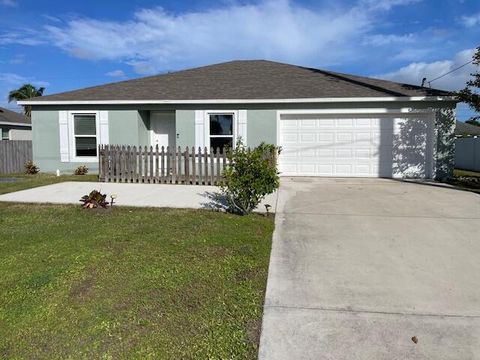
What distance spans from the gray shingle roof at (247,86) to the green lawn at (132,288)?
7972mm

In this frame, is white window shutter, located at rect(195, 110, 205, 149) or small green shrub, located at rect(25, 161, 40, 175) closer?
white window shutter, located at rect(195, 110, 205, 149)

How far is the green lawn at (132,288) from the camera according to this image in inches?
Answer: 120

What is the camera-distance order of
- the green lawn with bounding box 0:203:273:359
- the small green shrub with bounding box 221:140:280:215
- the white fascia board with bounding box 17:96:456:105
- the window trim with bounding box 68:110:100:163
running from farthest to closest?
the window trim with bounding box 68:110:100:163 → the white fascia board with bounding box 17:96:456:105 → the small green shrub with bounding box 221:140:280:215 → the green lawn with bounding box 0:203:273:359

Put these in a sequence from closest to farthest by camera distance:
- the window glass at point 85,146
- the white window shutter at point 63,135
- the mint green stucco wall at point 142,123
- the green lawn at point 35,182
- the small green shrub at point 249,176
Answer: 1. the small green shrub at point 249,176
2. the green lawn at point 35,182
3. the mint green stucco wall at point 142,123
4. the white window shutter at point 63,135
5. the window glass at point 85,146

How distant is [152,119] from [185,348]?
508 inches

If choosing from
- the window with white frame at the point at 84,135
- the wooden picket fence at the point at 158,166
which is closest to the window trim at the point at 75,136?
the window with white frame at the point at 84,135

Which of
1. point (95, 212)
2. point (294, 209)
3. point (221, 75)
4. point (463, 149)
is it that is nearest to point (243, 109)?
point (221, 75)

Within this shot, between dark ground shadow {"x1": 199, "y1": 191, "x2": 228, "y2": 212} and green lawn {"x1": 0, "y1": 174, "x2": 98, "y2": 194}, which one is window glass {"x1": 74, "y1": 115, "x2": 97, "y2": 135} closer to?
green lawn {"x1": 0, "y1": 174, "x2": 98, "y2": 194}

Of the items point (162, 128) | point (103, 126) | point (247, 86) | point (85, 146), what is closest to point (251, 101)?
point (247, 86)

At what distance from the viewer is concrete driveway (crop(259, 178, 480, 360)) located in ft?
10.2

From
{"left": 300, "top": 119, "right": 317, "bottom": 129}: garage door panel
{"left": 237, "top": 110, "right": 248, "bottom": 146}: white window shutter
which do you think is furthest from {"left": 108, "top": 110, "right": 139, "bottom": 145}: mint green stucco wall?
{"left": 300, "top": 119, "right": 317, "bottom": 129}: garage door panel

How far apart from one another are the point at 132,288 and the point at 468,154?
69.4 ft

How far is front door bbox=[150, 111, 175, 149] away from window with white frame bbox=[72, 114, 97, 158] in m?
2.11

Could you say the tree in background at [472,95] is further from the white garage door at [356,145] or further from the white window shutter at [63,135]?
the white window shutter at [63,135]
